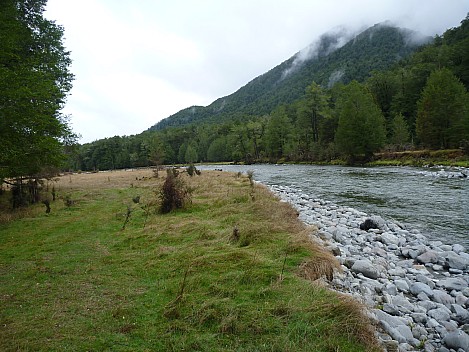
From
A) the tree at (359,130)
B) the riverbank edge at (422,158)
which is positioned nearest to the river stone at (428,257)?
the riverbank edge at (422,158)

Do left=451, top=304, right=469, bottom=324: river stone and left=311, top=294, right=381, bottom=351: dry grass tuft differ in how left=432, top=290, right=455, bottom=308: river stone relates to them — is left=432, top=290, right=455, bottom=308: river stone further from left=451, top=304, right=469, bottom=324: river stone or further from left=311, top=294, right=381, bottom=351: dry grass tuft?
left=311, top=294, right=381, bottom=351: dry grass tuft

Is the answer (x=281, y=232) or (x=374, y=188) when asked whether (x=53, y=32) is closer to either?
(x=281, y=232)

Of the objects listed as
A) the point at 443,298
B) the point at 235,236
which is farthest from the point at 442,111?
the point at 235,236

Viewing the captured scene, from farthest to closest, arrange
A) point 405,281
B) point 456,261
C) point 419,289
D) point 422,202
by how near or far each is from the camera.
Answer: point 422,202
point 456,261
point 405,281
point 419,289

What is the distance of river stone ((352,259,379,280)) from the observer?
637 centimetres

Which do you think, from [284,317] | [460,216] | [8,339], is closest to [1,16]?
[8,339]

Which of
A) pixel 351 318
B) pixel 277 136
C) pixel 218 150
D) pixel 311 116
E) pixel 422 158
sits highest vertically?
pixel 311 116

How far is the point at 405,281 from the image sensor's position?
19.9 feet

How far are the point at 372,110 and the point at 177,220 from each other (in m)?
43.7

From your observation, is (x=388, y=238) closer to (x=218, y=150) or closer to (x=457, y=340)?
(x=457, y=340)

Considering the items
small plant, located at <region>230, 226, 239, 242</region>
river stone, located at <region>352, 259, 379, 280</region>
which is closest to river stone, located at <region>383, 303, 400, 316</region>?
river stone, located at <region>352, 259, 379, 280</region>

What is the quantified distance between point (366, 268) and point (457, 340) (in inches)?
100

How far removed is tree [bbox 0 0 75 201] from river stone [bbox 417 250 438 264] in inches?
533

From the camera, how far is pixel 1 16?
37.3ft
